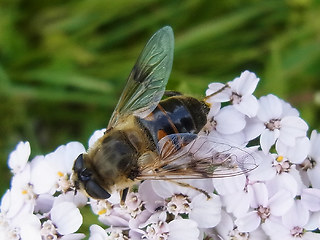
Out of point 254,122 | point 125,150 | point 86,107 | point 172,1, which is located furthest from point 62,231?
point 172,1

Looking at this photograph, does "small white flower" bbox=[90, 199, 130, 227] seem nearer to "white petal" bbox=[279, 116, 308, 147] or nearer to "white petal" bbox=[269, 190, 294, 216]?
"white petal" bbox=[269, 190, 294, 216]

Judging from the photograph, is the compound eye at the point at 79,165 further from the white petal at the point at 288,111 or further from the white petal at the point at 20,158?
the white petal at the point at 288,111

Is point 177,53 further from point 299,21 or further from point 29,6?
point 29,6

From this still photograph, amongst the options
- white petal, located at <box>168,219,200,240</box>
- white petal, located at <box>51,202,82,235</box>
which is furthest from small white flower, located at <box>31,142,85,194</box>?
white petal, located at <box>168,219,200,240</box>

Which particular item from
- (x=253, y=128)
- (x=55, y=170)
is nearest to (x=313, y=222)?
(x=253, y=128)

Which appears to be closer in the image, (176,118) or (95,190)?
(95,190)

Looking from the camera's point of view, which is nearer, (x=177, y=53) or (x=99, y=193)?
(x=99, y=193)

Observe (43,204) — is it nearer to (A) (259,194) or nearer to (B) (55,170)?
(B) (55,170)
